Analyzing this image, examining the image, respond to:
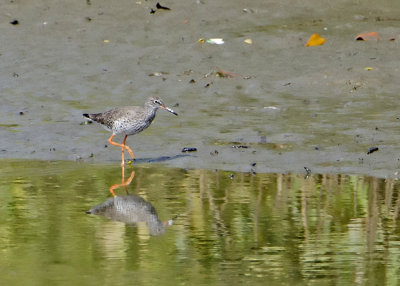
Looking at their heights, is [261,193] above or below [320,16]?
below

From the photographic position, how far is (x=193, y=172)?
10867 mm

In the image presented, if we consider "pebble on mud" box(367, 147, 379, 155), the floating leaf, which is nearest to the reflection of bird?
"pebble on mud" box(367, 147, 379, 155)

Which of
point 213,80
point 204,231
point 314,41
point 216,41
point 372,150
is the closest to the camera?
point 204,231

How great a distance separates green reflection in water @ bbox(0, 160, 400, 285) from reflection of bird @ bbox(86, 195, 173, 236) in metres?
0.06

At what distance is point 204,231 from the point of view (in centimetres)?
800

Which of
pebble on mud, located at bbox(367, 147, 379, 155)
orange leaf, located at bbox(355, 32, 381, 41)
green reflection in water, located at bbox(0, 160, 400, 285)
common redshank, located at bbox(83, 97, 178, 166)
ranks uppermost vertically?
orange leaf, located at bbox(355, 32, 381, 41)

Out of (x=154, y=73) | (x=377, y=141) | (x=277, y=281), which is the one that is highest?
(x=154, y=73)

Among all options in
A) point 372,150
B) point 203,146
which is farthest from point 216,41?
point 372,150

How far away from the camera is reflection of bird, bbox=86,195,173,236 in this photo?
821cm

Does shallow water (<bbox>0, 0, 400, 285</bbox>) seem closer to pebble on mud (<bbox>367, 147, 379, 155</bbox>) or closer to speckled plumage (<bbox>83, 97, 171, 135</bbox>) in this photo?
pebble on mud (<bbox>367, 147, 379, 155</bbox>)

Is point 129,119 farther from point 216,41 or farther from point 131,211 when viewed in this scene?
point 216,41

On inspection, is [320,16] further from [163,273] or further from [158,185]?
[163,273]

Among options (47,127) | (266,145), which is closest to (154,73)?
(47,127)

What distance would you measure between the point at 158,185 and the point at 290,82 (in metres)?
4.85
